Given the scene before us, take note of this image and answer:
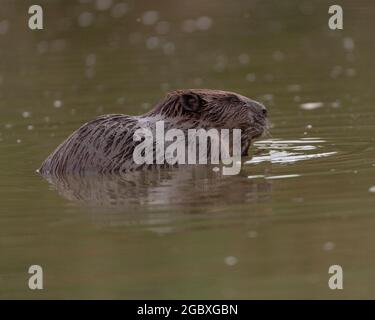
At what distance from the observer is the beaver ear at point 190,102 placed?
414 inches

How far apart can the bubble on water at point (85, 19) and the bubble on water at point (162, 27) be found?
4.67 ft

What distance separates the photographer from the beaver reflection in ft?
29.0

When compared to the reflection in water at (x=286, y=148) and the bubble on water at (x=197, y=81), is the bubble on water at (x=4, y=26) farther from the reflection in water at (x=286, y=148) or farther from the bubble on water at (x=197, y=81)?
the reflection in water at (x=286, y=148)

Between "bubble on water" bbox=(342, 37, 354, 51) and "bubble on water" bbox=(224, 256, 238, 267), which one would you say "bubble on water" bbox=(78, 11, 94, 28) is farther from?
"bubble on water" bbox=(224, 256, 238, 267)

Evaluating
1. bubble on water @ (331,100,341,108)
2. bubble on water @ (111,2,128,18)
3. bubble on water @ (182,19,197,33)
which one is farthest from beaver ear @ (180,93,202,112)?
bubble on water @ (111,2,128,18)

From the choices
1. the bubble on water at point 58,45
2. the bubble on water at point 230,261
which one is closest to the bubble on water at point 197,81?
the bubble on water at point 58,45

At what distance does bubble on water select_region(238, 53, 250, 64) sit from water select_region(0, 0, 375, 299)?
41 mm

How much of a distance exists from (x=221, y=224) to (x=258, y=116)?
3.00 meters

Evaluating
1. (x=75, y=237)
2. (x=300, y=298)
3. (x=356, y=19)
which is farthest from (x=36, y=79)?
(x=300, y=298)

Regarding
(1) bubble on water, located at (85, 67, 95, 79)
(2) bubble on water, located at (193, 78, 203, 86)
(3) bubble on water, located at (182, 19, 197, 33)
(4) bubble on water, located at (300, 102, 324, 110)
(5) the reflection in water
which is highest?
(3) bubble on water, located at (182, 19, 197, 33)

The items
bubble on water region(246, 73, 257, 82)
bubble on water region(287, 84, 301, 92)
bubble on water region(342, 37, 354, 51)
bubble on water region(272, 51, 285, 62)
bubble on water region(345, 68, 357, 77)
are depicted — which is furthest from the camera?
bubble on water region(342, 37, 354, 51)

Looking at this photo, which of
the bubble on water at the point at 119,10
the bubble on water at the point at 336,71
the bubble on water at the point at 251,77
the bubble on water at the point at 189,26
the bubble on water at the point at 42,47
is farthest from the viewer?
the bubble on water at the point at 119,10

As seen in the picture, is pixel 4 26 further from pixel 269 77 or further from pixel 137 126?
pixel 137 126

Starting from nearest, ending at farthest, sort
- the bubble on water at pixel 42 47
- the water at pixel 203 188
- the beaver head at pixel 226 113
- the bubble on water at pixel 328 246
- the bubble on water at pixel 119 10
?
the water at pixel 203 188
the bubble on water at pixel 328 246
the beaver head at pixel 226 113
the bubble on water at pixel 42 47
the bubble on water at pixel 119 10
